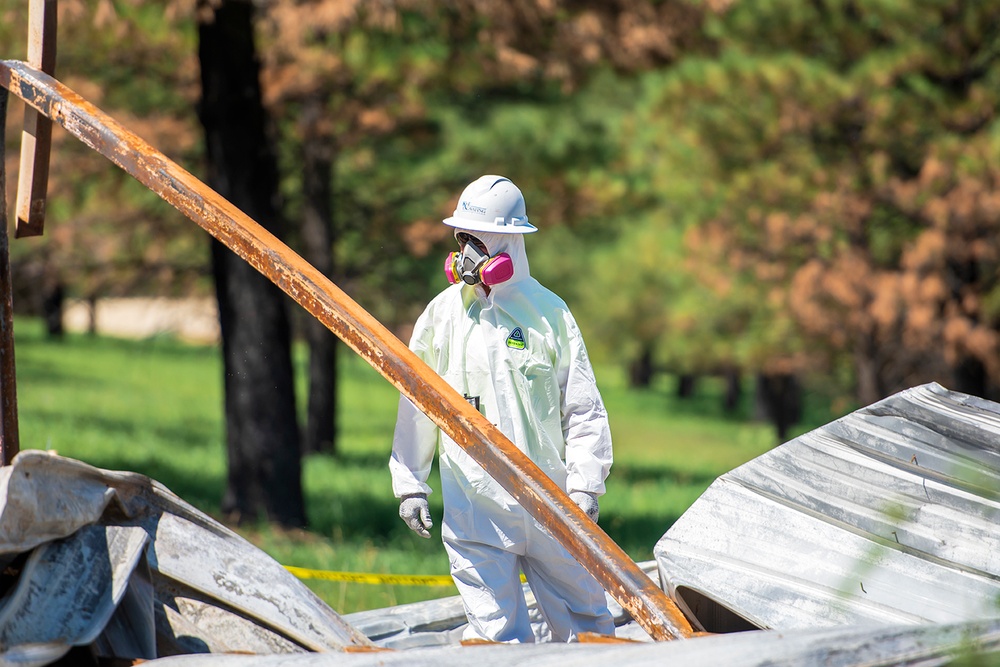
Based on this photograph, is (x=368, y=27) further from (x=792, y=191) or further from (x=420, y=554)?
(x=792, y=191)

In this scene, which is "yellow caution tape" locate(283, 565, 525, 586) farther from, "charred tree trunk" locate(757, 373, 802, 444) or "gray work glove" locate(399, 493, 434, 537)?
"charred tree trunk" locate(757, 373, 802, 444)

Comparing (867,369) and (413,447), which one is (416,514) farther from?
(867,369)

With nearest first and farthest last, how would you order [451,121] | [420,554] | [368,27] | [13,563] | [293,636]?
[13,563], [293,636], [420,554], [368,27], [451,121]

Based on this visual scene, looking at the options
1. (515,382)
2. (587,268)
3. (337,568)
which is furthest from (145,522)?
(587,268)

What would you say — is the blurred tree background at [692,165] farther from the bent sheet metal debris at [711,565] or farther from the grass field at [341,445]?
the bent sheet metal debris at [711,565]

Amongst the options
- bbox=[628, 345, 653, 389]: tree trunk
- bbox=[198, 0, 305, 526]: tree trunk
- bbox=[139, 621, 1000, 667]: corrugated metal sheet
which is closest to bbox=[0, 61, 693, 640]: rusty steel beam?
bbox=[139, 621, 1000, 667]: corrugated metal sheet

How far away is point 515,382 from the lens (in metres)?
3.44

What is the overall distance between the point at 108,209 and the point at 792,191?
24.2 feet

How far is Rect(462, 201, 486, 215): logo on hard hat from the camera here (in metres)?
3.44

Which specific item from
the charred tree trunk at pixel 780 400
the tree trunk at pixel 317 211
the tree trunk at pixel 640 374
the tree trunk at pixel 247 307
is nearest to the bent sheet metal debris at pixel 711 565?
the tree trunk at pixel 247 307

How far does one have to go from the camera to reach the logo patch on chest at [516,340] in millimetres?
3428

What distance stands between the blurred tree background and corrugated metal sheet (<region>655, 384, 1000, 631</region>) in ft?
20.5

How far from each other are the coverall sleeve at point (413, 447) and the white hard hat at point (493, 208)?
34 centimetres

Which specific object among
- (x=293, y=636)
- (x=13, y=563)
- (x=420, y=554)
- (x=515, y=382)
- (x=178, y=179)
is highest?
(x=178, y=179)
